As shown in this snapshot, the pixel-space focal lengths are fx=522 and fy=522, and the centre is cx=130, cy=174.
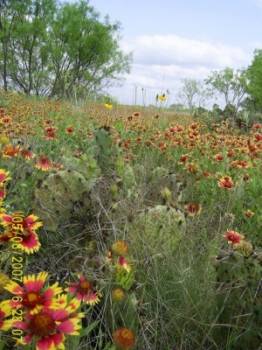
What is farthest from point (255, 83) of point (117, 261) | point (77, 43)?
point (117, 261)

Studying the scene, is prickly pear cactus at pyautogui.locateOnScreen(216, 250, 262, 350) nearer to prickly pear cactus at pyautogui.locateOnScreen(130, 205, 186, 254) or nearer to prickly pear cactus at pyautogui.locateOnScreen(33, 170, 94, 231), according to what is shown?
prickly pear cactus at pyautogui.locateOnScreen(130, 205, 186, 254)

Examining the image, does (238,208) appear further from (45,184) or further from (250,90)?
(250,90)

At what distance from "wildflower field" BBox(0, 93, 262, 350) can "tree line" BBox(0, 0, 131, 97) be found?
18.3m

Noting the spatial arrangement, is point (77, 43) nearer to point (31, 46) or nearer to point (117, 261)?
point (31, 46)

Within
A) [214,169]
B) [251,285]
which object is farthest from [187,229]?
[214,169]

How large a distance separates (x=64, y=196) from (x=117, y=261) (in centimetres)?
107

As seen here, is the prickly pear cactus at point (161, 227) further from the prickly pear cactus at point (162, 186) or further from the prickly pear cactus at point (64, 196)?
the prickly pear cactus at point (162, 186)

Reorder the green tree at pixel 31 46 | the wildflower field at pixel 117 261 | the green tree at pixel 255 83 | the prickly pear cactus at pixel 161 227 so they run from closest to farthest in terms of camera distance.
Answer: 1. the wildflower field at pixel 117 261
2. the prickly pear cactus at pixel 161 227
3. the green tree at pixel 31 46
4. the green tree at pixel 255 83

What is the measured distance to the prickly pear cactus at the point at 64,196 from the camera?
274cm

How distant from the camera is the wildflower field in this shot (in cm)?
132

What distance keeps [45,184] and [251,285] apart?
126 centimetres

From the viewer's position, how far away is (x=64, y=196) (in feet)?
9.20

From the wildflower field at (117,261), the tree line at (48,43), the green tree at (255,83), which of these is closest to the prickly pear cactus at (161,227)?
the wildflower field at (117,261)

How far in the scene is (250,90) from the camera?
34750mm
